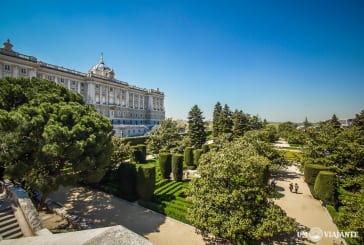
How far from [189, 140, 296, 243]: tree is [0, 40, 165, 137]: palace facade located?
45.1 metres

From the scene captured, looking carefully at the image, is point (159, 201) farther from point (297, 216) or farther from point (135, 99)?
point (135, 99)

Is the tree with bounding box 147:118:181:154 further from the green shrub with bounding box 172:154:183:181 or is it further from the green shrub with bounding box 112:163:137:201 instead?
the green shrub with bounding box 112:163:137:201

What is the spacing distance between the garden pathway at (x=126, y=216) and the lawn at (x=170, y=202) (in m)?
0.39

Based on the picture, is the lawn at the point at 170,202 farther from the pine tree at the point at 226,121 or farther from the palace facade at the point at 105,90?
the palace facade at the point at 105,90

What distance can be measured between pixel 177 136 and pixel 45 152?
25.6 metres

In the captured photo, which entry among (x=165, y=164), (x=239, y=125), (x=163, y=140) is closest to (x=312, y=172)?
(x=165, y=164)

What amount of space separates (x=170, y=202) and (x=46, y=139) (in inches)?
414

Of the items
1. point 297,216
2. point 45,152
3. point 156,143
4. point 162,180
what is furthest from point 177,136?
point 45,152

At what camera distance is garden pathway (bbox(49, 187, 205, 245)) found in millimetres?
11758

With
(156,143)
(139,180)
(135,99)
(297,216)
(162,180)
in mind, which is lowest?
(297,216)

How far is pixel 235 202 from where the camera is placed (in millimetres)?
9531

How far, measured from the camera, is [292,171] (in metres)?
27.9

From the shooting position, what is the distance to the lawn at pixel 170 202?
548 inches

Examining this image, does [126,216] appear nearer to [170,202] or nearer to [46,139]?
[170,202]
